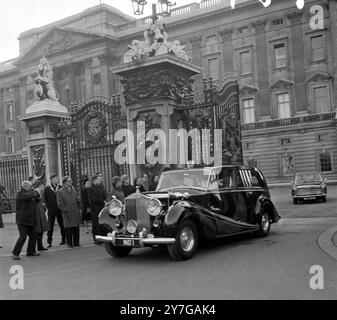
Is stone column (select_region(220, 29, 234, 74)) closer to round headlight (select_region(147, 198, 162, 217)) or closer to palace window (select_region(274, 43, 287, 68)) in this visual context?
palace window (select_region(274, 43, 287, 68))

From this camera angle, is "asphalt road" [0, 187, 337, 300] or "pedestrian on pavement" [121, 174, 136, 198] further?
"pedestrian on pavement" [121, 174, 136, 198]

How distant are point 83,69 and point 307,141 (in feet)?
100

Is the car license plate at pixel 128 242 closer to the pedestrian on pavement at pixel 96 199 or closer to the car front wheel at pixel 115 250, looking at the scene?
the car front wheel at pixel 115 250

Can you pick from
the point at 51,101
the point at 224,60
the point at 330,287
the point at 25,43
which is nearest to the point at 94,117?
the point at 51,101

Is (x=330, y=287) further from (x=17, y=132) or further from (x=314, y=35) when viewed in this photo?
(x=17, y=132)

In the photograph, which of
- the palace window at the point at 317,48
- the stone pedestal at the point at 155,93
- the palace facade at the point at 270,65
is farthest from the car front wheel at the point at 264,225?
the palace window at the point at 317,48

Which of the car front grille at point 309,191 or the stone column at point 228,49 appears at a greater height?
the stone column at point 228,49

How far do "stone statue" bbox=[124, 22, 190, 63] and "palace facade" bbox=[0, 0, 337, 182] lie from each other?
28.4 metres

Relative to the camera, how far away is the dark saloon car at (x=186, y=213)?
8.73 m

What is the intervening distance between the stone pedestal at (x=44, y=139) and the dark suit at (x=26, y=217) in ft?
19.9

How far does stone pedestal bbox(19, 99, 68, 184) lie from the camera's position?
16.2 meters

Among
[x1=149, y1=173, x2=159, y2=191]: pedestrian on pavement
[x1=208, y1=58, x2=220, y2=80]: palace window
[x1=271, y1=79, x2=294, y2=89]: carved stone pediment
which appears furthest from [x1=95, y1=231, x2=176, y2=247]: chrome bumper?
[x1=208, y1=58, x2=220, y2=80]: palace window

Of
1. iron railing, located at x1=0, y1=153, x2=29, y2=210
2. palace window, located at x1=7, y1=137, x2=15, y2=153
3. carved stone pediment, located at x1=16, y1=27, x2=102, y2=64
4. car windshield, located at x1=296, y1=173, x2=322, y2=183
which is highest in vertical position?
carved stone pediment, located at x1=16, y1=27, x2=102, y2=64

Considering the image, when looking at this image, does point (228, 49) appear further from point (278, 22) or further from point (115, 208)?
point (115, 208)
